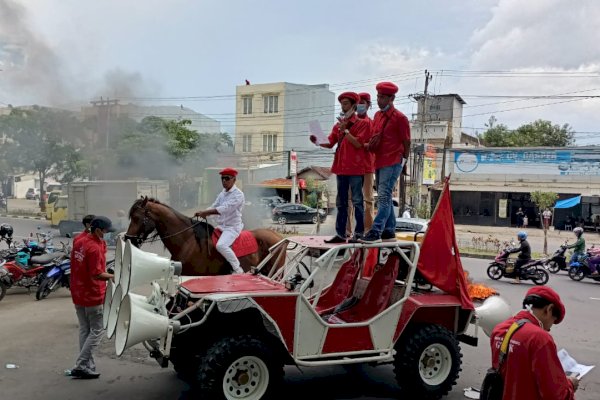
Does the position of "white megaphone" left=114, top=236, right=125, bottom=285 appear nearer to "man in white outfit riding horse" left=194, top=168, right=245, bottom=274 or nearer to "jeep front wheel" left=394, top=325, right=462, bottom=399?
"man in white outfit riding horse" left=194, top=168, right=245, bottom=274

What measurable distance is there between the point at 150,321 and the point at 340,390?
2449 mm

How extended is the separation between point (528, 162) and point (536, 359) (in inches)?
1402

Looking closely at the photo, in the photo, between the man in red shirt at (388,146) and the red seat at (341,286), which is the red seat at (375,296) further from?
the man in red shirt at (388,146)

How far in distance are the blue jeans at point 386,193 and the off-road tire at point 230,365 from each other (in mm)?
2154

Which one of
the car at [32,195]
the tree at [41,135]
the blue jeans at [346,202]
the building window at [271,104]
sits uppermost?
the building window at [271,104]

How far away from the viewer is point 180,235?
7879mm

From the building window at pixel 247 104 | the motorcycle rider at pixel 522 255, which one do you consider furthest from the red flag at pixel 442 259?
the building window at pixel 247 104

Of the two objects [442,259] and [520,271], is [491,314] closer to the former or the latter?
[442,259]

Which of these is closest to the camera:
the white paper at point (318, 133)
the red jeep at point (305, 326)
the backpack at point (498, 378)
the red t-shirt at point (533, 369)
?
the red t-shirt at point (533, 369)

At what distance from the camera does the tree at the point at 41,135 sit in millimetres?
18547

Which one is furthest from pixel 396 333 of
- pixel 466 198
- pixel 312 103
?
pixel 312 103

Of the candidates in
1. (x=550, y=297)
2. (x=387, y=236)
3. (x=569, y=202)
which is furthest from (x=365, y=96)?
(x=569, y=202)

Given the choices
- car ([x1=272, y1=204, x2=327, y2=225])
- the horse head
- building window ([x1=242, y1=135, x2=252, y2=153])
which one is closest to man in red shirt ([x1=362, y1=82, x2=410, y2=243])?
the horse head

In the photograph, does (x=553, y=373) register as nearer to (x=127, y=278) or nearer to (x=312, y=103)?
(x=127, y=278)
